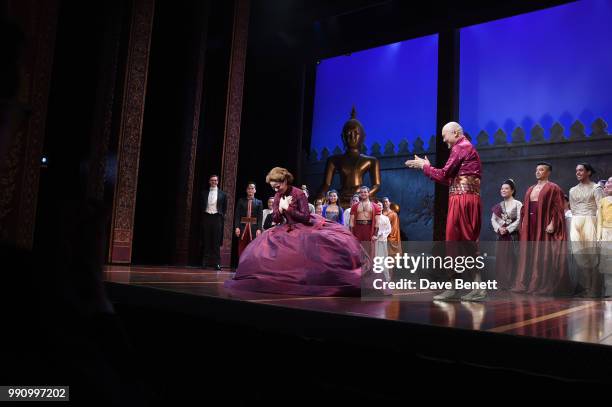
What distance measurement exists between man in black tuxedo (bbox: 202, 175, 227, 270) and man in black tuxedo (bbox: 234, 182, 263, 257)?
290mm

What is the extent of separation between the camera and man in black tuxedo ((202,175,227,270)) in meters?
8.24

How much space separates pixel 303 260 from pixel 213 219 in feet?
13.8

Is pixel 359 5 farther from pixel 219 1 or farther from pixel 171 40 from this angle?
pixel 171 40

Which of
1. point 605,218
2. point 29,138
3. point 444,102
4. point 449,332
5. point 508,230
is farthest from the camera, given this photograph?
point 444,102

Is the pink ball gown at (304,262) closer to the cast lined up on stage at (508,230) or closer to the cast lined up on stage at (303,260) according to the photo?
the cast lined up on stage at (303,260)

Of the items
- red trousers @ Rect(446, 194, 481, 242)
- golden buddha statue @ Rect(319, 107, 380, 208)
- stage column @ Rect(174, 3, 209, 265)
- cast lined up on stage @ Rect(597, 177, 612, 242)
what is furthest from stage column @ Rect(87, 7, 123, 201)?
cast lined up on stage @ Rect(597, 177, 612, 242)

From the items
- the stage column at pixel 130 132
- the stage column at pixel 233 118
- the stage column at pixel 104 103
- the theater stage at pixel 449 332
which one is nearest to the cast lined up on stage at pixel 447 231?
the stage column at pixel 233 118

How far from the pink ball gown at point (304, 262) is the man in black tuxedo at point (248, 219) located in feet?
11.3

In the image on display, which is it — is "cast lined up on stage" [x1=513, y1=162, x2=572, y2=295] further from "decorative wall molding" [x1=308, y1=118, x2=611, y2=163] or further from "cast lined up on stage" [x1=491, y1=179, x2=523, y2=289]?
"decorative wall molding" [x1=308, y1=118, x2=611, y2=163]

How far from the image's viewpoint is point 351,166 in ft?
34.2

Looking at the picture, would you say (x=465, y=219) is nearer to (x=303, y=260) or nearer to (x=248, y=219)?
(x=303, y=260)

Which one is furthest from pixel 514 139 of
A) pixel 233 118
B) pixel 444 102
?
pixel 233 118

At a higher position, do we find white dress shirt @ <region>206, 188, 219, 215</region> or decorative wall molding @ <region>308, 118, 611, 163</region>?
decorative wall molding @ <region>308, 118, 611, 163</region>

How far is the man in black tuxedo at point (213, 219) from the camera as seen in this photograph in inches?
324
